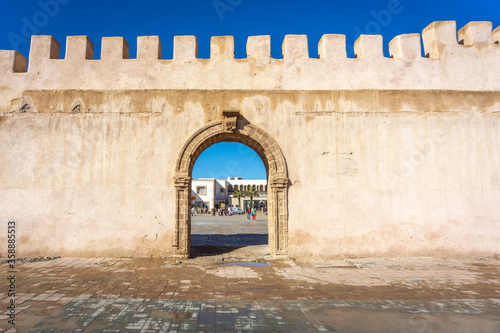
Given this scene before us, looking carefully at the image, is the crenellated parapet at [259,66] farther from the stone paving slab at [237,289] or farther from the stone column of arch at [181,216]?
the stone paving slab at [237,289]

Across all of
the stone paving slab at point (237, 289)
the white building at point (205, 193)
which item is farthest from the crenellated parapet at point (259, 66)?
the white building at point (205, 193)

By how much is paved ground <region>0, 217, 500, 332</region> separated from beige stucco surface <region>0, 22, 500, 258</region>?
0.86 metres

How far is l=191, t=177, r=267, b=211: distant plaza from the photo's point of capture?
4550cm

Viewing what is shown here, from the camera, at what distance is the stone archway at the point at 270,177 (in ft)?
23.0

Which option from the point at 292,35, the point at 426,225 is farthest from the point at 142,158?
the point at 426,225

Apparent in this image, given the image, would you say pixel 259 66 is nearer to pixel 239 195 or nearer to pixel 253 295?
pixel 253 295

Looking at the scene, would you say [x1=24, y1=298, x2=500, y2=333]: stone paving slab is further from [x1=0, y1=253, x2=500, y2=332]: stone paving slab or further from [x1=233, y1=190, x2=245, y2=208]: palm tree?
[x1=233, y1=190, x2=245, y2=208]: palm tree

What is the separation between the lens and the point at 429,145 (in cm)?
742

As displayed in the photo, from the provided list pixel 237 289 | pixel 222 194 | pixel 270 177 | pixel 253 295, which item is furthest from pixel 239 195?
pixel 253 295

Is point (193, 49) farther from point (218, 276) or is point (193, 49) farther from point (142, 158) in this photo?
point (218, 276)

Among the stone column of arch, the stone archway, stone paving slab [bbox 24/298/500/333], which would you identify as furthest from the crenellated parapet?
stone paving slab [bbox 24/298/500/333]

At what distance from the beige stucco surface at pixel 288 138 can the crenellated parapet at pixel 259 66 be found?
0.03 m

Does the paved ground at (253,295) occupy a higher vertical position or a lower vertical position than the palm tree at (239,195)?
lower

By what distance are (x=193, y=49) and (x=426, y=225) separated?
7402mm
